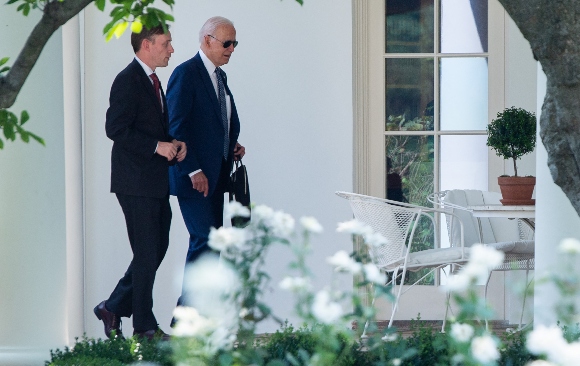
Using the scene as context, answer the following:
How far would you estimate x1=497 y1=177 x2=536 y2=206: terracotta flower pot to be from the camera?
5.07m

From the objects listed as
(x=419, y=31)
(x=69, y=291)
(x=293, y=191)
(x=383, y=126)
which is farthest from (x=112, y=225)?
(x=419, y=31)

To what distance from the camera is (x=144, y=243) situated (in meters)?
4.61

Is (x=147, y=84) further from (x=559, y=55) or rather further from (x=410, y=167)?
(x=559, y=55)

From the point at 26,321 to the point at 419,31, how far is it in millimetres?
3134

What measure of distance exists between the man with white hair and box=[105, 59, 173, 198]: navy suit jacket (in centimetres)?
15

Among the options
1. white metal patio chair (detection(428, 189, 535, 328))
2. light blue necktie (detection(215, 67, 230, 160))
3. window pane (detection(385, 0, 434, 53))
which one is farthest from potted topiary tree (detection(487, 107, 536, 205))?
light blue necktie (detection(215, 67, 230, 160))

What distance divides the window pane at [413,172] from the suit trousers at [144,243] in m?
2.04

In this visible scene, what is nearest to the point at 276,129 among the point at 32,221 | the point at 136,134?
the point at 136,134

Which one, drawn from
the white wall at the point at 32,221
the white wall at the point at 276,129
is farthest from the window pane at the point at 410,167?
the white wall at the point at 32,221

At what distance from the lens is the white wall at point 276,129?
579 centimetres

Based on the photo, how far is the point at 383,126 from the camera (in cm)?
630

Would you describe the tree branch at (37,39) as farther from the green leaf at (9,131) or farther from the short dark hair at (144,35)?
the short dark hair at (144,35)

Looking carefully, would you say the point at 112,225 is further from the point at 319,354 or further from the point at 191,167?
the point at 319,354

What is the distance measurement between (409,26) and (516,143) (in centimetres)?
149
